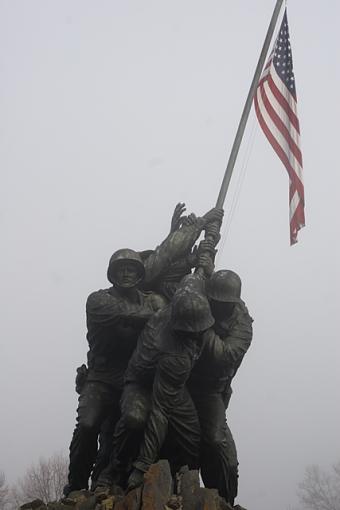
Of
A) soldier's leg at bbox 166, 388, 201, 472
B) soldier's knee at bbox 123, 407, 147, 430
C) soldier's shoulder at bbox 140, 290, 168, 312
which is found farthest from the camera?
soldier's shoulder at bbox 140, 290, 168, 312

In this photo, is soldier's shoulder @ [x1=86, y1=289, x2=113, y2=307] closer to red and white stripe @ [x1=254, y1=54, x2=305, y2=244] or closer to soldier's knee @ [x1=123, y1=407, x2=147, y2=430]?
soldier's knee @ [x1=123, y1=407, x2=147, y2=430]

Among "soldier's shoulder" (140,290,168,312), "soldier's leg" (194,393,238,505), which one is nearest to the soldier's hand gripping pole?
"soldier's shoulder" (140,290,168,312)

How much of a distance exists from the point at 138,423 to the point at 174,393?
435 millimetres

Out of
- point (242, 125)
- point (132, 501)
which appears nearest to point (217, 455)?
point (132, 501)

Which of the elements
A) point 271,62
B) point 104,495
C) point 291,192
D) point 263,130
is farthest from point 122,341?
point 271,62

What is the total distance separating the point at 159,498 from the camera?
3750 mm

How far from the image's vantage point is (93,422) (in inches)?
209

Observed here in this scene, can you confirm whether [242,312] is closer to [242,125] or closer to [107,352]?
[107,352]

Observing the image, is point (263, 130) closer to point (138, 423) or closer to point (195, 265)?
point (195, 265)

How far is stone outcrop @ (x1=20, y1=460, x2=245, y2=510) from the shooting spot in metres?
3.73

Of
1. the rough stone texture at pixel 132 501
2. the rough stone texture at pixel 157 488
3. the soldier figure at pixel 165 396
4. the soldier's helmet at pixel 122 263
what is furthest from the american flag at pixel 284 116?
the rough stone texture at pixel 132 501

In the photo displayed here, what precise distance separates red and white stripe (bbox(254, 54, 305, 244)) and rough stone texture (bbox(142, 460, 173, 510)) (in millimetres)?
4483

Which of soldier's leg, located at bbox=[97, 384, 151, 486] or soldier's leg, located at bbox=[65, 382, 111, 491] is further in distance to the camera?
soldier's leg, located at bbox=[65, 382, 111, 491]

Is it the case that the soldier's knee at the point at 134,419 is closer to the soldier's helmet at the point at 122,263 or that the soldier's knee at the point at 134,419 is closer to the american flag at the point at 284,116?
the soldier's helmet at the point at 122,263
